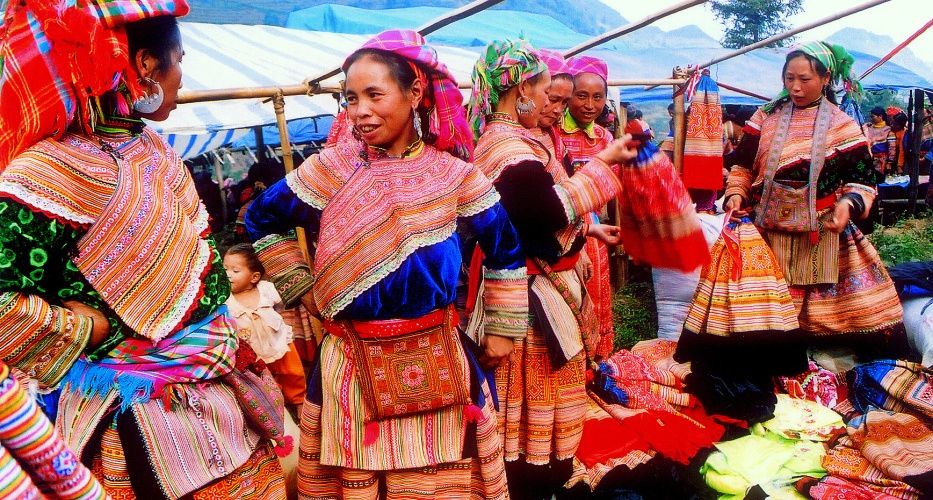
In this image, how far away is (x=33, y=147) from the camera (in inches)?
60.9

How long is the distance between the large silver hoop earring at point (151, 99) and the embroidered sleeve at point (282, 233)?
0.47 metres

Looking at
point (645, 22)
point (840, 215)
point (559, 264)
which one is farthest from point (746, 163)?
point (559, 264)

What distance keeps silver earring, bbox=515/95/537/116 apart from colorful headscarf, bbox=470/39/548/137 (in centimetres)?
8

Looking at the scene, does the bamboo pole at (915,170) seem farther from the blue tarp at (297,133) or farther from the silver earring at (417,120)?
the silver earring at (417,120)

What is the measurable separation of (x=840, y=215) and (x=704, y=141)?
1.34m

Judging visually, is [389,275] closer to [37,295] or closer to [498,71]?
[37,295]

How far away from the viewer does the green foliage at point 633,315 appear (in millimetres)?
5502

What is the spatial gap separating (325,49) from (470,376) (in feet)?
25.9

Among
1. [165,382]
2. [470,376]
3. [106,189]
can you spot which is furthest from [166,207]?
[470,376]

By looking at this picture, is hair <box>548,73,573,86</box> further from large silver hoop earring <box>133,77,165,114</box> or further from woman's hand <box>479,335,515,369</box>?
large silver hoop earring <box>133,77,165,114</box>

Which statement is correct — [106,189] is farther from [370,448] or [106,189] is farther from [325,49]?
[325,49]

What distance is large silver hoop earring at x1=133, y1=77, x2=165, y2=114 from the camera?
1.75 meters

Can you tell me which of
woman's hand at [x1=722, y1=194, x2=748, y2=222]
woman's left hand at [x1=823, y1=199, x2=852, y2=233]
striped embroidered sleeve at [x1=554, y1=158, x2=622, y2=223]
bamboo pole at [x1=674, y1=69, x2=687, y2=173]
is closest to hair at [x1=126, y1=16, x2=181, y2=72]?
striped embroidered sleeve at [x1=554, y1=158, x2=622, y2=223]

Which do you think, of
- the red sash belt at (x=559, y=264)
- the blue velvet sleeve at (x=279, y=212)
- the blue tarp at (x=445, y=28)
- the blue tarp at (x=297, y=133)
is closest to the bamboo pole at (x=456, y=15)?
the red sash belt at (x=559, y=264)
